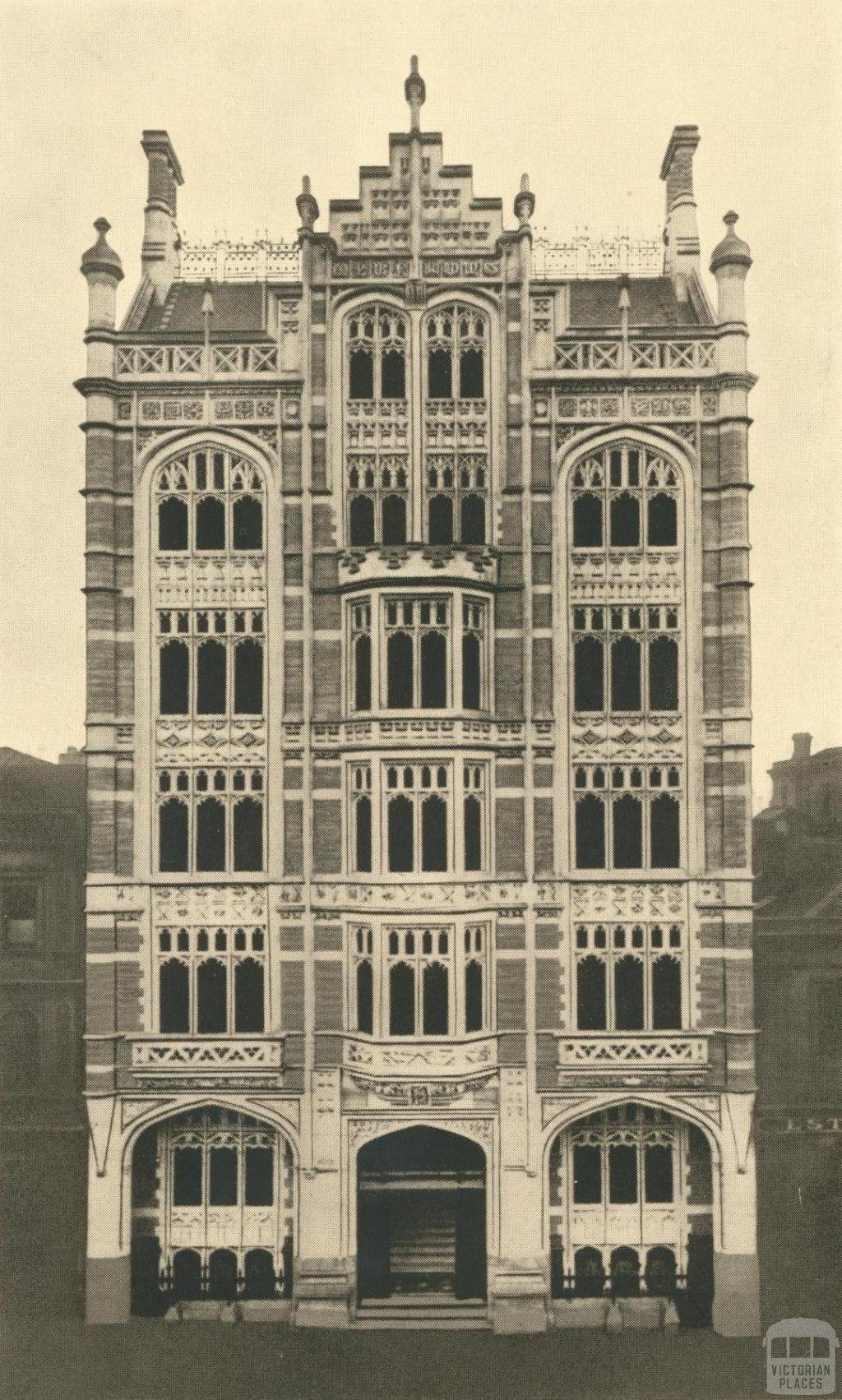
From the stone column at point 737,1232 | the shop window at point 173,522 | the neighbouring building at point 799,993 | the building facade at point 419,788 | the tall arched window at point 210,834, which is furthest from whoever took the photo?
the neighbouring building at point 799,993

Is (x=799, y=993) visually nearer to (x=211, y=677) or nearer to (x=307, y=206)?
(x=211, y=677)

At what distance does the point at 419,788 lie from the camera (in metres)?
24.2

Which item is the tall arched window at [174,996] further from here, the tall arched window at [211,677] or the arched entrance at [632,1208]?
A: the arched entrance at [632,1208]

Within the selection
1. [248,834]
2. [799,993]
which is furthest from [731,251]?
[799,993]

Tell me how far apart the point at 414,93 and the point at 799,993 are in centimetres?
2592

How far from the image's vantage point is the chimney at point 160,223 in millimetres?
27156

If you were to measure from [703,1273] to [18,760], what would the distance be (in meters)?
20.8

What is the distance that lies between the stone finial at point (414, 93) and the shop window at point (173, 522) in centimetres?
992

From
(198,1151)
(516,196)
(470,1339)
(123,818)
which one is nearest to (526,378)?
(516,196)

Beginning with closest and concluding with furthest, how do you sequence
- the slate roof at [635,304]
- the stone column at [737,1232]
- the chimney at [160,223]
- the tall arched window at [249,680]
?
the stone column at [737,1232] → the tall arched window at [249,680] → the slate roof at [635,304] → the chimney at [160,223]

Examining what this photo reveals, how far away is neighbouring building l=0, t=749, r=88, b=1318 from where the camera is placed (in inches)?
1206

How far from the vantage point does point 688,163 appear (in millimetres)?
26641

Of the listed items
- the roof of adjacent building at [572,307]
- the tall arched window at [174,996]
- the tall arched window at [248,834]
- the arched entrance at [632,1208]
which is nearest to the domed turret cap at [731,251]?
the roof of adjacent building at [572,307]

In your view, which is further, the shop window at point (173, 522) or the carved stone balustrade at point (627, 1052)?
the shop window at point (173, 522)
